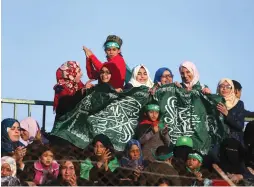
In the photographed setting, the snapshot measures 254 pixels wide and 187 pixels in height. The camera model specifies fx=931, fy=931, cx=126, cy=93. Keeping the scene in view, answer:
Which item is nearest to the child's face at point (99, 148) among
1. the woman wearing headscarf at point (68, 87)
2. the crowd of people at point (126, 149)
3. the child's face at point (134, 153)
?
the crowd of people at point (126, 149)

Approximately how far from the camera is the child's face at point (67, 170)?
35.9 feet

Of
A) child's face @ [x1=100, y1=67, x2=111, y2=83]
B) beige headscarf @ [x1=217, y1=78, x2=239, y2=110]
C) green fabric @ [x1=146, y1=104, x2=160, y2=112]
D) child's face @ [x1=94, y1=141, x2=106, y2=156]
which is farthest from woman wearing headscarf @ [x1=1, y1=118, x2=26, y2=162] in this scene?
beige headscarf @ [x1=217, y1=78, x2=239, y2=110]

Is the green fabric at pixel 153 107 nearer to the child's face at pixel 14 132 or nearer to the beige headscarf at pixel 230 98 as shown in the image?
the beige headscarf at pixel 230 98

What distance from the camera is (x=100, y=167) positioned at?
1126 centimetres

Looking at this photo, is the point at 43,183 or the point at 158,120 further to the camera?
the point at 158,120

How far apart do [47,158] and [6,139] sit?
2.53 feet

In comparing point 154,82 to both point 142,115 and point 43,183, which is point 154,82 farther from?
point 43,183

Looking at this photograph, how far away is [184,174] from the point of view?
11391 mm

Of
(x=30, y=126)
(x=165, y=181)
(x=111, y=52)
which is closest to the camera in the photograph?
(x=165, y=181)

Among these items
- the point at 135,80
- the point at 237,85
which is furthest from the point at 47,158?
the point at 237,85

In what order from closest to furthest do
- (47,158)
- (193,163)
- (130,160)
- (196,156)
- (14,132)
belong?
(47,158), (130,160), (193,163), (196,156), (14,132)

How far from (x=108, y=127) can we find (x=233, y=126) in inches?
66.3

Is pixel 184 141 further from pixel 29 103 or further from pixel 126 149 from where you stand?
pixel 29 103

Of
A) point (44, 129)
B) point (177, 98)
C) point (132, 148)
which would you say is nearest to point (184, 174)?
point (132, 148)
